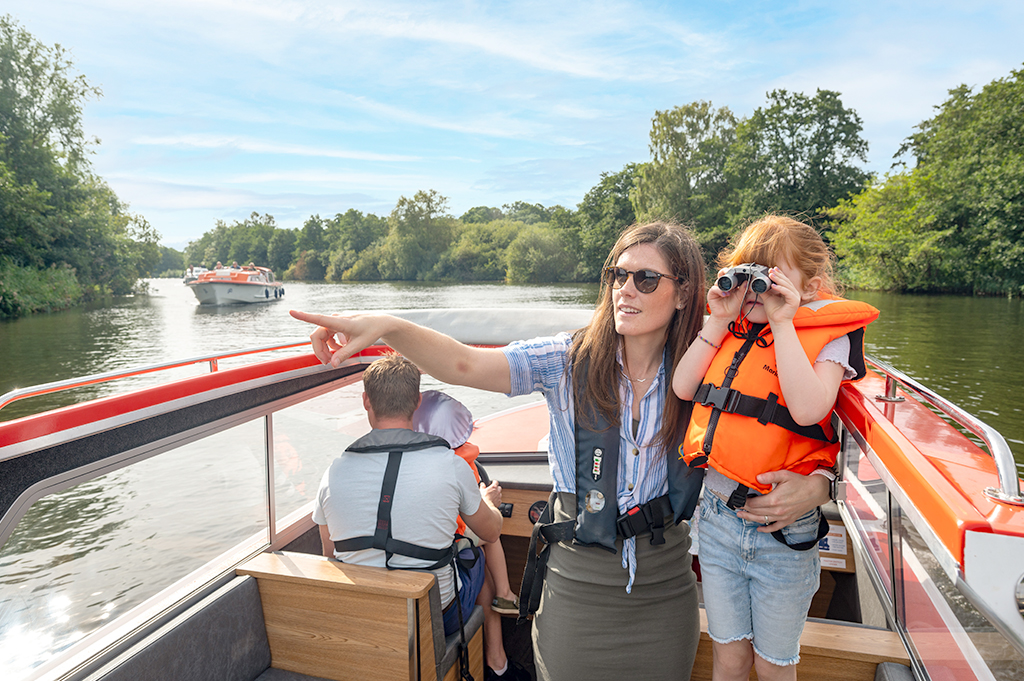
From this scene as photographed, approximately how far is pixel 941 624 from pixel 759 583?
1.20 feet

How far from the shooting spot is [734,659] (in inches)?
55.9

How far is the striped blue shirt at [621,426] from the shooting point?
1484mm

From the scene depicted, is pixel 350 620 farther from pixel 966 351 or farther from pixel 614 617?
pixel 966 351

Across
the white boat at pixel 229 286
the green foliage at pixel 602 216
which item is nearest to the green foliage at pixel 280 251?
the green foliage at pixel 602 216

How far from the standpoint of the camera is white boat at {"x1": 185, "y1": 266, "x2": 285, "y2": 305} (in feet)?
115

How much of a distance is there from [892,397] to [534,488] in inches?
66.8

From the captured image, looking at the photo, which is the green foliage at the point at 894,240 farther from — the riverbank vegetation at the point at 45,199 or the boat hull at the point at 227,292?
the riverbank vegetation at the point at 45,199

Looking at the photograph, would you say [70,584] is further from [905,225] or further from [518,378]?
[905,225]

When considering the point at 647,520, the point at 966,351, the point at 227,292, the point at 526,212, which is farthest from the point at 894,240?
the point at 526,212

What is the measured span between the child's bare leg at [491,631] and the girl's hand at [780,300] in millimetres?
1508

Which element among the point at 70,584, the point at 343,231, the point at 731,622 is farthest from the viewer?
the point at 343,231

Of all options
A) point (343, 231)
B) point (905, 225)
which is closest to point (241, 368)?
point (905, 225)

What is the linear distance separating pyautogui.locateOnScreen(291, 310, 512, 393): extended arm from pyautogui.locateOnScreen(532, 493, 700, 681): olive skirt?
0.37 metres

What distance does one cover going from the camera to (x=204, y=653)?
176 cm
